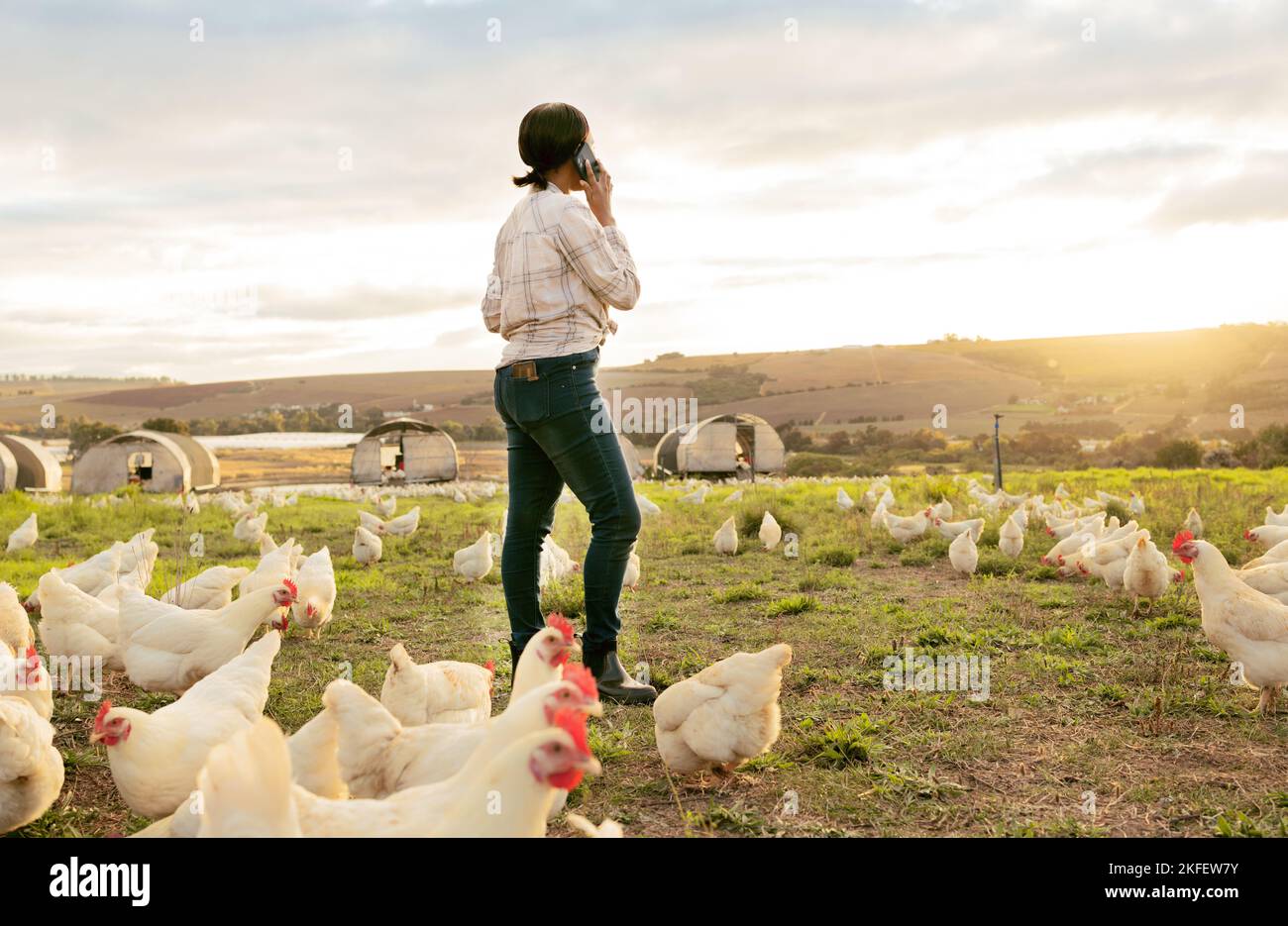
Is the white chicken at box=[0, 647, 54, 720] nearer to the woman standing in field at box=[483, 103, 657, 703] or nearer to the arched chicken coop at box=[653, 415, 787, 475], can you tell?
the woman standing in field at box=[483, 103, 657, 703]

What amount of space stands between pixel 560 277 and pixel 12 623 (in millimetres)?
3452

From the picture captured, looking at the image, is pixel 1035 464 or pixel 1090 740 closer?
pixel 1090 740

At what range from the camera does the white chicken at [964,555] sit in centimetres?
708

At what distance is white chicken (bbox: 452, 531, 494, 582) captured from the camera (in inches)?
→ 278

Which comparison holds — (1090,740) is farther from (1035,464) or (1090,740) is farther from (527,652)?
(1035,464)

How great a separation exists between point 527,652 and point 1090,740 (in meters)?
2.39

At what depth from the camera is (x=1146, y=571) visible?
213 inches

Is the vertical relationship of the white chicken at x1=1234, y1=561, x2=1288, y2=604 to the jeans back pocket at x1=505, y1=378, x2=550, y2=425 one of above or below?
below

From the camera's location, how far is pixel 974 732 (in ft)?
11.4

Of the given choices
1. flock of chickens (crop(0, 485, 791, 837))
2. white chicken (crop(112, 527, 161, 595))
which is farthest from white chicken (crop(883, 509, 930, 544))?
white chicken (crop(112, 527, 161, 595))

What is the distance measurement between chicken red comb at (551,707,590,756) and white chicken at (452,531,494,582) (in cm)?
542

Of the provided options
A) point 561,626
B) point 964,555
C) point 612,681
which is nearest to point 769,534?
point 964,555

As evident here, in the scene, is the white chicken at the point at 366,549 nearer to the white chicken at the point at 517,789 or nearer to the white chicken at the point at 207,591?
the white chicken at the point at 207,591
